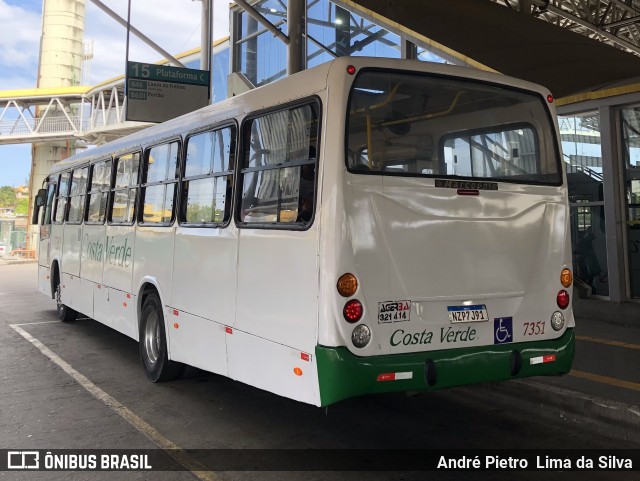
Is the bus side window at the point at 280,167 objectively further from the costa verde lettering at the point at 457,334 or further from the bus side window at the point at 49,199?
the bus side window at the point at 49,199

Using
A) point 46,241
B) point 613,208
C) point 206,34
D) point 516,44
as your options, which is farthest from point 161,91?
point 613,208

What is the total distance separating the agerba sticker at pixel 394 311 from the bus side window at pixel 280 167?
0.82 m

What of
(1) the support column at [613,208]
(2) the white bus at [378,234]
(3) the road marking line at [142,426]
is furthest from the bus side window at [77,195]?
(1) the support column at [613,208]

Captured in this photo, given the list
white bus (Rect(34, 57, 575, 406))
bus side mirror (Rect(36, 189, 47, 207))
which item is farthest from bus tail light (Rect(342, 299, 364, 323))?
bus side mirror (Rect(36, 189, 47, 207))

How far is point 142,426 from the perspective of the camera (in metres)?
5.17

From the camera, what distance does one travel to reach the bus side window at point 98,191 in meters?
8.52

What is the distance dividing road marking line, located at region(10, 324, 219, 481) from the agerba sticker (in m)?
1.67

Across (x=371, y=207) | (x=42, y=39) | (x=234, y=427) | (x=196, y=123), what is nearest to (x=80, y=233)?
(x=196, y=123)

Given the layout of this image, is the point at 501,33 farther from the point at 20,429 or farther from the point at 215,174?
the point at 20,429

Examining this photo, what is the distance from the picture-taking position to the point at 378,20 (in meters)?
12.5

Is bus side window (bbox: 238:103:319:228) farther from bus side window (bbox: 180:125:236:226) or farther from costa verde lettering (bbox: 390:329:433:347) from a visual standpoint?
costa verde lettering (bbox: 390:329:433:347)

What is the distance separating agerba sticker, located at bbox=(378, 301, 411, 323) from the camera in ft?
13.2

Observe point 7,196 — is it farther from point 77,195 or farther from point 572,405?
point 572,405

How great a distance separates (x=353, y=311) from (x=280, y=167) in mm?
1339
